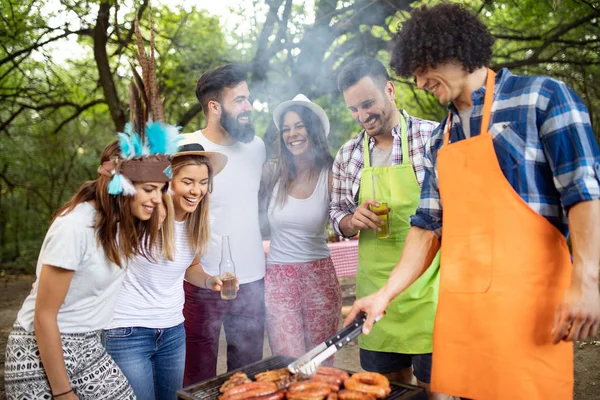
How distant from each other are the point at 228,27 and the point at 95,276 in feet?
26.3

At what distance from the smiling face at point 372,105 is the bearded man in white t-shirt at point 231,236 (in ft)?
2.91

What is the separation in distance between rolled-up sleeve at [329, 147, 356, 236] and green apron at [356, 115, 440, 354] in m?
0.16

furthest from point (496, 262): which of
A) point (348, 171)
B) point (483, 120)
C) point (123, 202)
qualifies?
point (123, 202)

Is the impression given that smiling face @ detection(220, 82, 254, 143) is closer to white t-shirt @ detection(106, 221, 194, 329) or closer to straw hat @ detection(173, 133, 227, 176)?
straw hat @ detection(173, 133, 227, 176)

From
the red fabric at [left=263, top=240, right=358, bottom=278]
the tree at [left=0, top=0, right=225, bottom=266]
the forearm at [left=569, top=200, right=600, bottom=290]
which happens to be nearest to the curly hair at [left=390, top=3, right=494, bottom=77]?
the forearm at [left=569, top=200, right=600, bottom=290]

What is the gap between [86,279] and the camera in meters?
2.31

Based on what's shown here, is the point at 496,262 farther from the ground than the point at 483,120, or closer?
closer

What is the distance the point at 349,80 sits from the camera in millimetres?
3246

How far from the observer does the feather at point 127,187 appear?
7.66ft

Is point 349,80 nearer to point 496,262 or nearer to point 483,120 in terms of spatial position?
point 483,120

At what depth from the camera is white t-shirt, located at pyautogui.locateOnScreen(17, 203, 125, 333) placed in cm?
218

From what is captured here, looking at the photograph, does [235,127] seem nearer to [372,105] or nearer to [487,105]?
[372,105]

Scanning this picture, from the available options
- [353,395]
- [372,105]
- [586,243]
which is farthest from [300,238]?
[586,243]

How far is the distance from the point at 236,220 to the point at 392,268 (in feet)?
3.79
